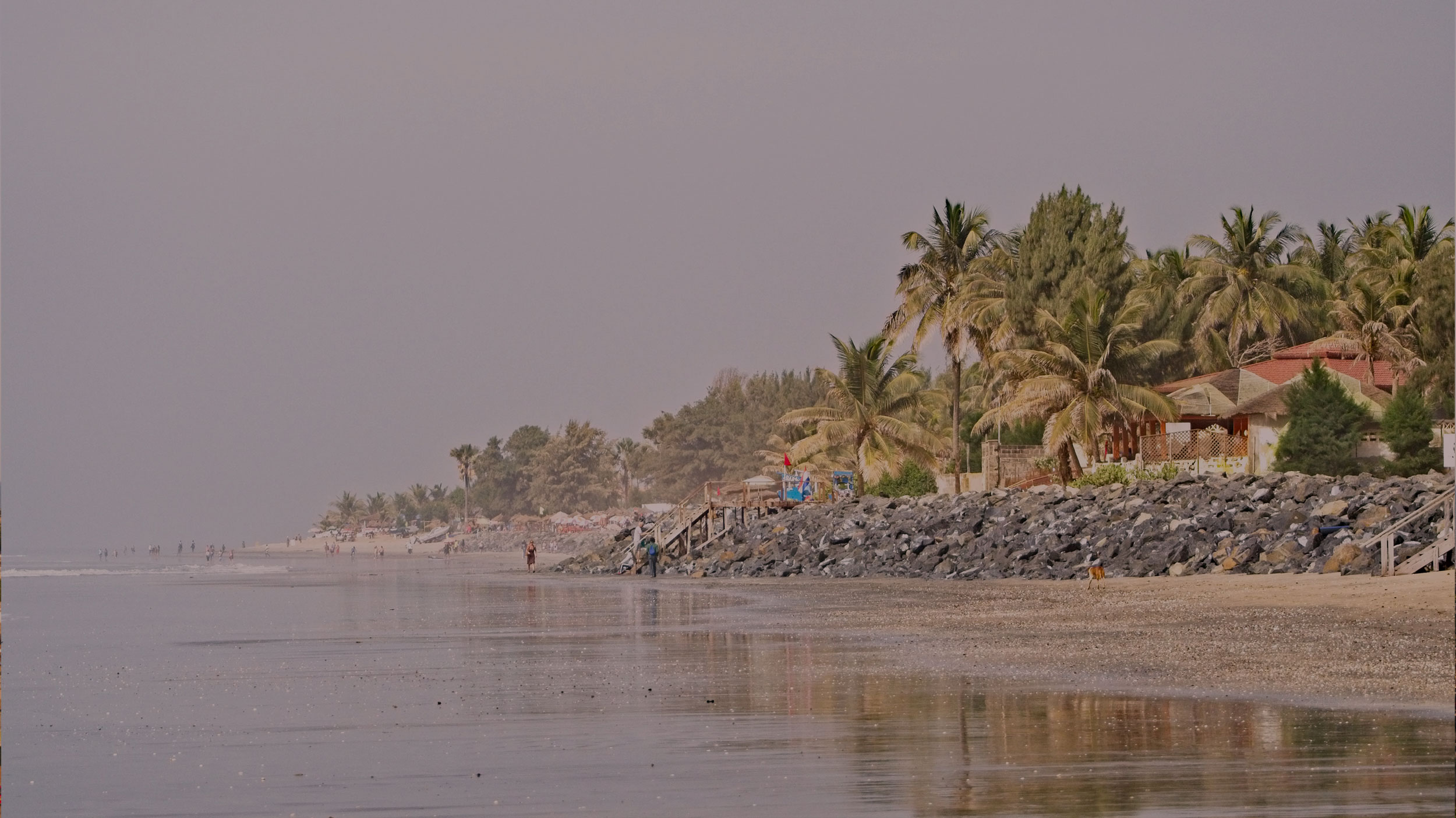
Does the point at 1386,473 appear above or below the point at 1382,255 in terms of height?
below

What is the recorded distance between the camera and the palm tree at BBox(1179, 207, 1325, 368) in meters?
63.0

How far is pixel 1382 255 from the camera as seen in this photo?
58312mm

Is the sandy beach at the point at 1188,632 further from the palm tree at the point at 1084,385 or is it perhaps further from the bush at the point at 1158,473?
the palm tree at the point at 1084,385

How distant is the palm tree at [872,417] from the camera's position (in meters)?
61.6

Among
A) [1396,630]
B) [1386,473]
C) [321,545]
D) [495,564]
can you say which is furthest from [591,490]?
[1396,630]

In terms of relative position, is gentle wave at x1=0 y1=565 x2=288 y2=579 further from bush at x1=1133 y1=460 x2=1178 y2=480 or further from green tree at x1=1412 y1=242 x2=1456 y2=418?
green tree at x1=1412 y1=242 x2=1456 y2=418

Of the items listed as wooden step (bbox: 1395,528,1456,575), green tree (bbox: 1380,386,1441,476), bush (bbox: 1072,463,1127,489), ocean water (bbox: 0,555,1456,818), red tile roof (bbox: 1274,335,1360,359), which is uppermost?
red tile roof (bbox: 1274,335,1360,359)

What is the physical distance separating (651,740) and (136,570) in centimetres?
8495

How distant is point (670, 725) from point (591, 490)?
148325 mm

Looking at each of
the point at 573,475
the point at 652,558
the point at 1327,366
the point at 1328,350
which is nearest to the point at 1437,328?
the point at 1327,366

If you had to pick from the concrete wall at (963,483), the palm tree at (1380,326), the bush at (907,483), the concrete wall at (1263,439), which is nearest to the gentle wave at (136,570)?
the bush at (907,483)

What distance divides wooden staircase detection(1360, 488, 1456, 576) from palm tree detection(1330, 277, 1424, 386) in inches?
1082

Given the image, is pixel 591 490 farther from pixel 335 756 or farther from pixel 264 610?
pixel 335 756

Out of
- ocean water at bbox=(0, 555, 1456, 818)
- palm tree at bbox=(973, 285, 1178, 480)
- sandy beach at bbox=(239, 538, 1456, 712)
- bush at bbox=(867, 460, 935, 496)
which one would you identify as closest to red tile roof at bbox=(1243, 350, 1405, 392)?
palm tree at bbox=(973, 285, 1178, 480)
